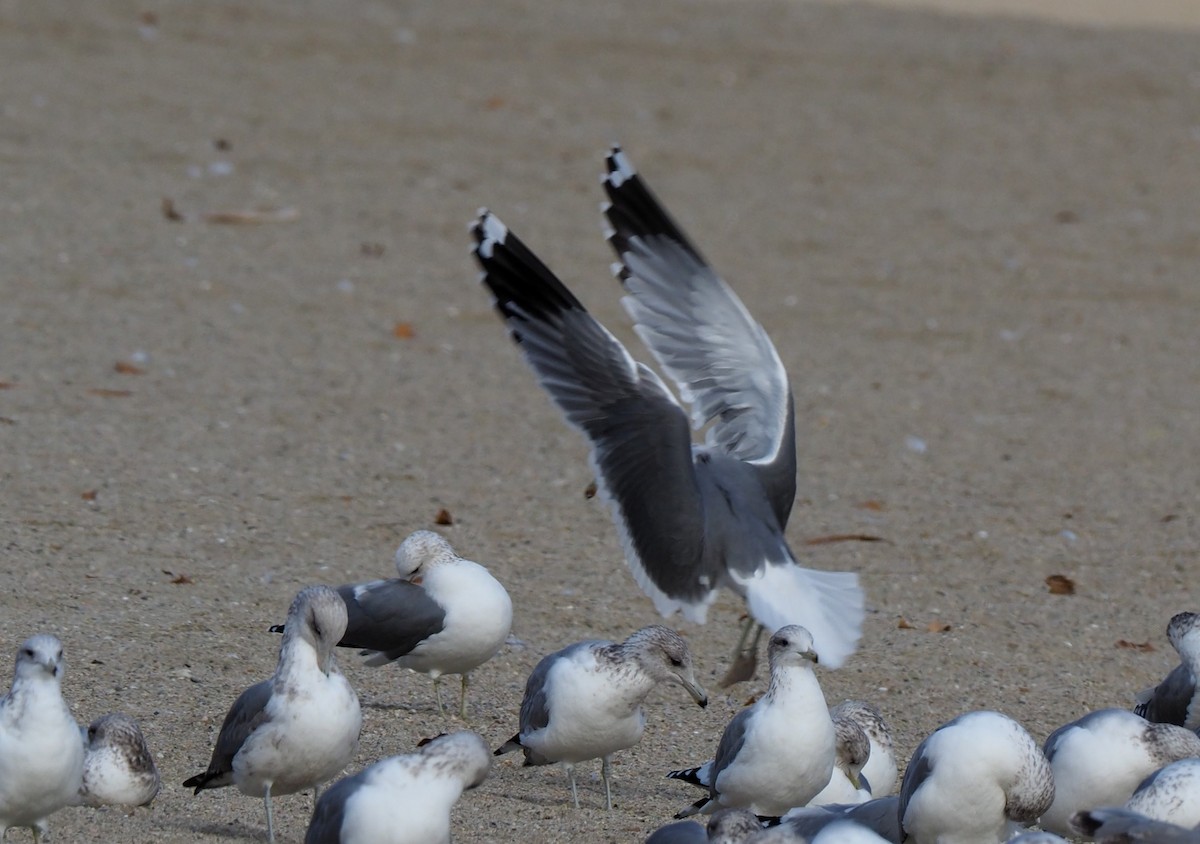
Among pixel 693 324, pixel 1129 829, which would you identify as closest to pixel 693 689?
pixel 1129 829

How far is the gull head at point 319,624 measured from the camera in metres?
4.44

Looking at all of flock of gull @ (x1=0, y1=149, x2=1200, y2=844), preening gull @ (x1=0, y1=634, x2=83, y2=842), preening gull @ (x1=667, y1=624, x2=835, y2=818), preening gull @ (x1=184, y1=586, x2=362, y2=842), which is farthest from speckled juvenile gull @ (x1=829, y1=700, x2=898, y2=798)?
preening gull @ (x1=0, y1=634, x2=83, y2=842)

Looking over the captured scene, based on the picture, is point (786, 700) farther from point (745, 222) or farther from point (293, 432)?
point (745, 222)

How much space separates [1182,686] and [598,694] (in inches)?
66.8

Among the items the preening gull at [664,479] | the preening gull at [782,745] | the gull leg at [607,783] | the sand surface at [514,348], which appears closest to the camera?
the preening gull at [782,745]

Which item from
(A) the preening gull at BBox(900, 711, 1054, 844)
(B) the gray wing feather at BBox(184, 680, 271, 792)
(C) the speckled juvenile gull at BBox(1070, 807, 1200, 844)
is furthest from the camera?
(B) the gray wing feather at BBox(184, 680, 271, 792)

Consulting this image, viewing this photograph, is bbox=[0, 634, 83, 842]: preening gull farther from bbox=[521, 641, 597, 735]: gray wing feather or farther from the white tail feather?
the white tail feather

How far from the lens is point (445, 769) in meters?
3.97

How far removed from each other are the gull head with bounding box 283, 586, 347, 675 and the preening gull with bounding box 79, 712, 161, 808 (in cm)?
51

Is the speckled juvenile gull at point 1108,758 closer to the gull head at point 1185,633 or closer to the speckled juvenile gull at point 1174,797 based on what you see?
the speckled juvenile gull at point 1174,797

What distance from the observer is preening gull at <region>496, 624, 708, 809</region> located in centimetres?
488

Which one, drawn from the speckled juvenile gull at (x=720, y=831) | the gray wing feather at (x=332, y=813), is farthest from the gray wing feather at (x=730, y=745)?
the gray wing feather at (x=332, y=813)

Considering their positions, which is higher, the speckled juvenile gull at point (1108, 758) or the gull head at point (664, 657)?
the gull head at point (664, 657)

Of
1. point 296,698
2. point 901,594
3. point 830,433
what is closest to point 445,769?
point 296,698
